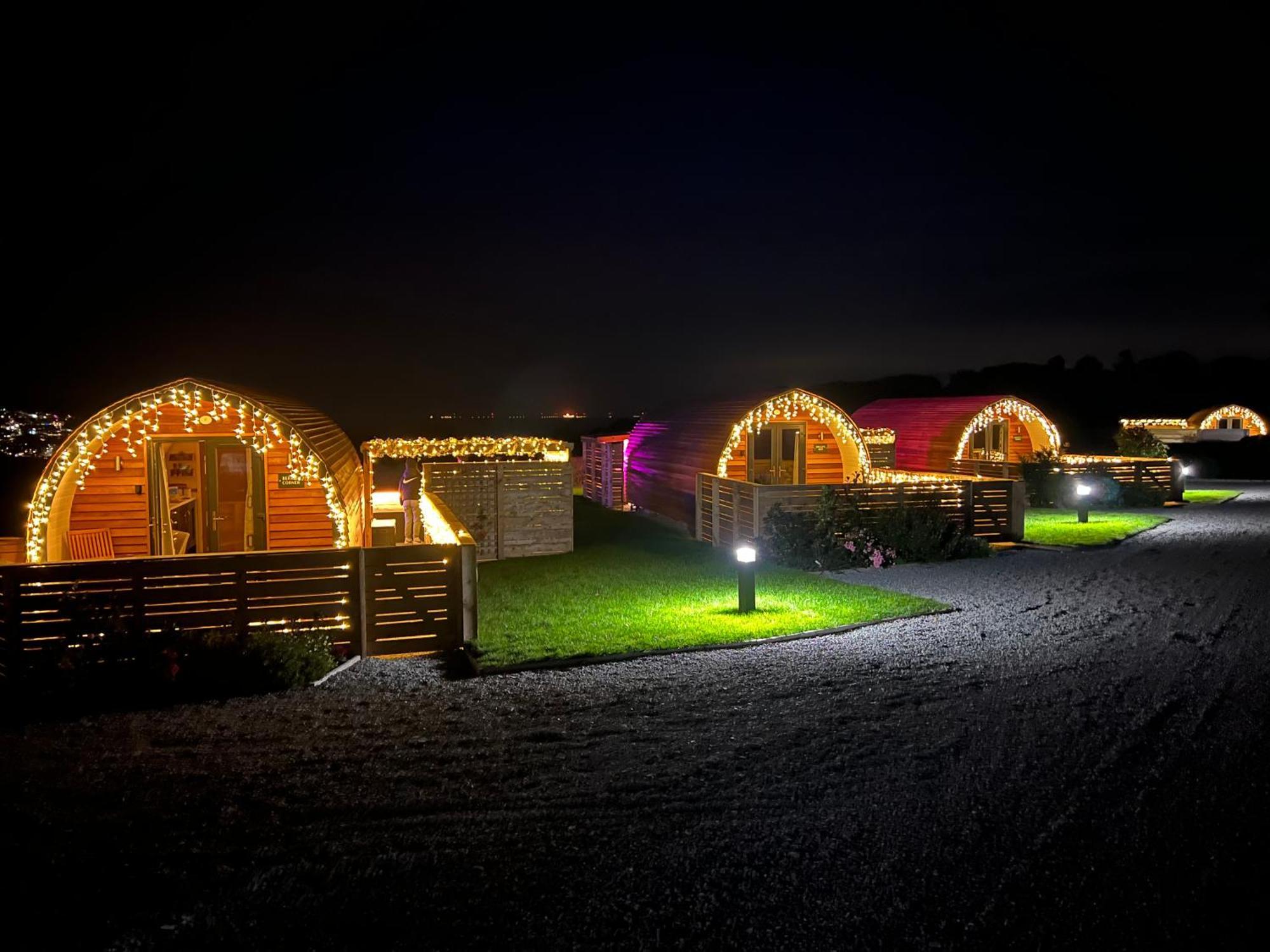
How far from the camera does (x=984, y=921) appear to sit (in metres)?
3.63

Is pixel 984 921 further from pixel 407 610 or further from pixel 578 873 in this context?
pixel 407 610

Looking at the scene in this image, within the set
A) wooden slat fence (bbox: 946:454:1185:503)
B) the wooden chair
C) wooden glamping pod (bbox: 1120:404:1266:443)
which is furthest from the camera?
wooden glamping pod (bbox: 1120:404:1266:443)

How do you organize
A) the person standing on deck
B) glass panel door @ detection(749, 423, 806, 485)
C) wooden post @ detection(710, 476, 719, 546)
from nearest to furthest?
the person standing on deck → wooden post @ detection(710, 476, 719, 546) → glass panel door @ detection(749, 423, 806, 485)

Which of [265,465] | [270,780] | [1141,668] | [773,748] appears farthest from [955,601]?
[265,465]

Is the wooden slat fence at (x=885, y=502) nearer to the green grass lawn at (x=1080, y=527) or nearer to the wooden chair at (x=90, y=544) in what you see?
the green grass lawn at (x=1080, y=527)

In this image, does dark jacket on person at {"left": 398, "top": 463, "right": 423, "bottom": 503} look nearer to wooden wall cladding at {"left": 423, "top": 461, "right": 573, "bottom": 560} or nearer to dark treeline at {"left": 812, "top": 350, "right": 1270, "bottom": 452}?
wooden wall cladding at {"left": 423, "top": 461, "right": 573, "bottom": 560}

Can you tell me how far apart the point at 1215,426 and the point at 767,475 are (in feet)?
127

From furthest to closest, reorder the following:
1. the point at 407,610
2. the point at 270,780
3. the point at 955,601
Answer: the point at 955,601 → the point at 407,610 → the point at 270,780

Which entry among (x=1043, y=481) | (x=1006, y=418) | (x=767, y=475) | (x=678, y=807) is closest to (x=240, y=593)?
(x=678, y=807)

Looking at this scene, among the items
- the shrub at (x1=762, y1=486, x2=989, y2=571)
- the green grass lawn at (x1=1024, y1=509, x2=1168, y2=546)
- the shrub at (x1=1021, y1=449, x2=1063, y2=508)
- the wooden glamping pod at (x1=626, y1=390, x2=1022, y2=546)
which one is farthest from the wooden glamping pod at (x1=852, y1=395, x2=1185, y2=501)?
the shrub at (x1=762, y1=486, x2=989, y2=571)

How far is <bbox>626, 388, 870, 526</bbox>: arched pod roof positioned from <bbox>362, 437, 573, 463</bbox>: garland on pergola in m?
2.60

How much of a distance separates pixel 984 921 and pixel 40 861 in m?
4.44

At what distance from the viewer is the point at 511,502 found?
14609 mm

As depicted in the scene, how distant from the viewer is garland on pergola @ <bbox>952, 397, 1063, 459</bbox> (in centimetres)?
2491
